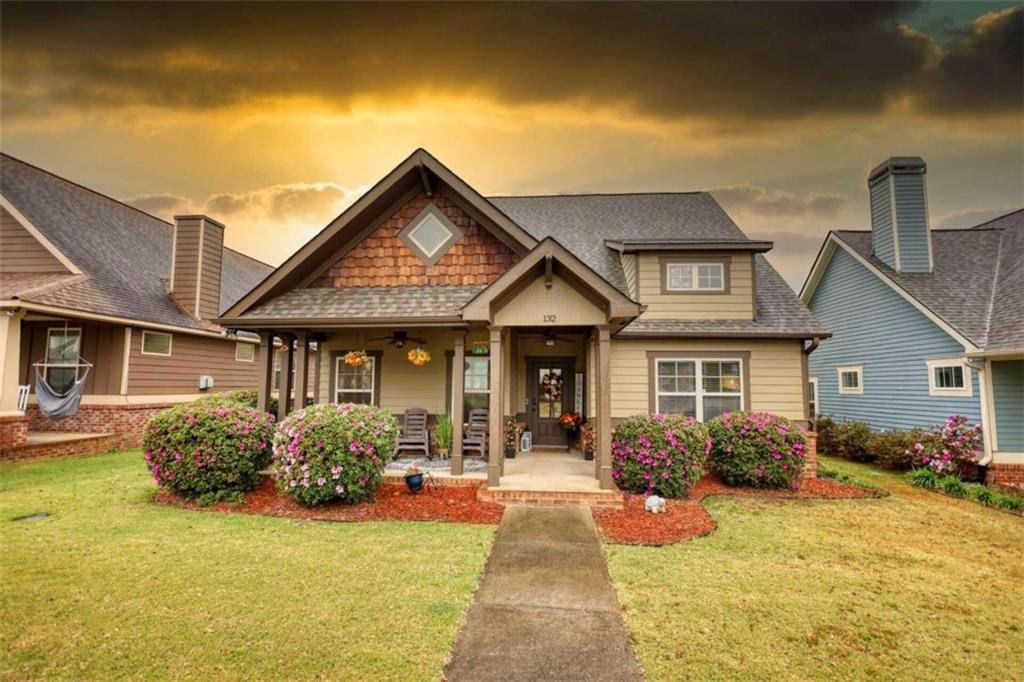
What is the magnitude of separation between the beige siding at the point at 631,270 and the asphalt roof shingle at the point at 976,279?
706 cm

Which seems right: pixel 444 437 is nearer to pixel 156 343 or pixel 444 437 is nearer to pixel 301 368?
pixel 301 368

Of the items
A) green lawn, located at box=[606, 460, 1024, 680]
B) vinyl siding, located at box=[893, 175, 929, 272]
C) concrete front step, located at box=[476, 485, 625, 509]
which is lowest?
green lawn, located at box=[606, 460, 1024, 680]

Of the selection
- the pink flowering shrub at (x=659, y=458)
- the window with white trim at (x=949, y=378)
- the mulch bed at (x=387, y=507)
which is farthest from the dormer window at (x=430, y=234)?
the window with white trim at (x=949, y=378)

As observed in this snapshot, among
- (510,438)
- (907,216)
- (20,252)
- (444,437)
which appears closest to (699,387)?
(510,438)

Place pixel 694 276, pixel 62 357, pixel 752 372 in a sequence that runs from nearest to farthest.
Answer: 1. pixel 752 372
2. pixel 694 276
3. pixel 62 357

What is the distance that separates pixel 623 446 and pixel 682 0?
10870mm

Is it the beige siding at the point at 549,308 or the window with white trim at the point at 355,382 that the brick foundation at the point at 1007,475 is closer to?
the beige siding at the point at 549,308

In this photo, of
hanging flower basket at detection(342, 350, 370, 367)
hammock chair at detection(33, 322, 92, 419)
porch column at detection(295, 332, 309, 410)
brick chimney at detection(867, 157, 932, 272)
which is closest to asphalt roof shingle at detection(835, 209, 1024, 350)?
brick chimney at detection(867, 157, 932, 272)

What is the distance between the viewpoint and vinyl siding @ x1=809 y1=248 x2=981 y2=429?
10.8 meters

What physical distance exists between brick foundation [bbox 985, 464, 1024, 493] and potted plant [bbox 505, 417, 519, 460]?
380 inches

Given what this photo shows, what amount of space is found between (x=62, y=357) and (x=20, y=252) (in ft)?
9.53

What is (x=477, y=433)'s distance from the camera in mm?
9875

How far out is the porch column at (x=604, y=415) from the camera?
281 inches

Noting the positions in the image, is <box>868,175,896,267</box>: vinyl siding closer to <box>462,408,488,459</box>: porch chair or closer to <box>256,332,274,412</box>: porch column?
<box>462,408,488,459</box>: porch chair
